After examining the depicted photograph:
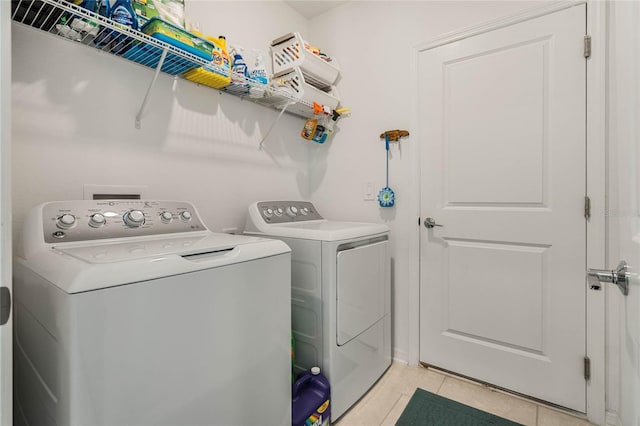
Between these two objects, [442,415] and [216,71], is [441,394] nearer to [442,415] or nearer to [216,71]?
[442,415]

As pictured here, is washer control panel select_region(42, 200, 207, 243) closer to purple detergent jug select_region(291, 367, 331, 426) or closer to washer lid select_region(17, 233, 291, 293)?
washer lid select_region(17, 233, 291, 293)

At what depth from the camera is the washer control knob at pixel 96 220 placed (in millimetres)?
1127

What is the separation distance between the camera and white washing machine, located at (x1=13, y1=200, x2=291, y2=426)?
28.3 inches

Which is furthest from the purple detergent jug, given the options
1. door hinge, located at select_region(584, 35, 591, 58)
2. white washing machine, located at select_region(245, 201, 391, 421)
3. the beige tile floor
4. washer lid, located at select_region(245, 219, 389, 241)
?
door hinge, located at select_region(584, 35, 591, 58)

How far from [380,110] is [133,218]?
5.63ft

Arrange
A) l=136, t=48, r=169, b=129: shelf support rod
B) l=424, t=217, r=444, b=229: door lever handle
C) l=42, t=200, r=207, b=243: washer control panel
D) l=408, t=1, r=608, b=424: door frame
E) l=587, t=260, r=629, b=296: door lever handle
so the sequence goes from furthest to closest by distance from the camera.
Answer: l=424, t=217, r=444, b=229: door lever handle, l=408, t=1, r=608, b=424: door frame, l=136, t=48, r=169, b=129: shelf support rod, l=42, t=200, r=207, b=243: washer control panel, l=587, t=260, r=629, b=296: door lever handle

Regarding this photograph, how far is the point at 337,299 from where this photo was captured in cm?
154

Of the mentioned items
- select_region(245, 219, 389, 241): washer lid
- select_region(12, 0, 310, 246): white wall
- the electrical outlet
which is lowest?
select_region(245, 219, 389, 241): washer lid

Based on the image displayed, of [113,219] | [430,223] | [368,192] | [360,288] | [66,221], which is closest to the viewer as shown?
[66,221]

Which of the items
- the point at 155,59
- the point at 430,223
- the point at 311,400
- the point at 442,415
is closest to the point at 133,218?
the point at 155,59

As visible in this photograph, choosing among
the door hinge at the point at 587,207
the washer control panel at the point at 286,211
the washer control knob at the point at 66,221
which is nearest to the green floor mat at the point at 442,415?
the door hinge at the point at 587,207

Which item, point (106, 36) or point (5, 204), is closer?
point (5, 204)

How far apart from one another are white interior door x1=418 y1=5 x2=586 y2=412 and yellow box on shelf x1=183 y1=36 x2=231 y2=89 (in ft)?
4.09

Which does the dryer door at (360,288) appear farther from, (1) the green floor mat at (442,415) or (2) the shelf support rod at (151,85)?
(2) the shelf support rod at (151,85)
